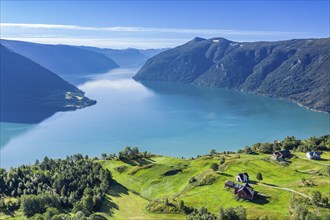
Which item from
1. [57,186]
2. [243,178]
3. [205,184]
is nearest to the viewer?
[243,178]

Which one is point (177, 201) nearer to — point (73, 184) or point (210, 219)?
point (210, 219)

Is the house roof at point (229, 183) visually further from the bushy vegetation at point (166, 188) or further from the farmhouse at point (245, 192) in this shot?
the farmhouse at point (245, 192)

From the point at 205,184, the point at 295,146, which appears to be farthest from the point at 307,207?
the point at 295,146

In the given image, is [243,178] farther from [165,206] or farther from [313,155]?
[313,155]

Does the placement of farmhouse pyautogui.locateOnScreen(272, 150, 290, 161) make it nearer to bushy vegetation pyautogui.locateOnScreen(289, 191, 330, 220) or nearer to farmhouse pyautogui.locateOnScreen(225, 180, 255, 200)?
farmhouse pyautogui.locateOnScreen(225, 180, 255, 200)

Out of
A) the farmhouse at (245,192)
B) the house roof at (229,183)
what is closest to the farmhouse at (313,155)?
the house roof at (229,183)

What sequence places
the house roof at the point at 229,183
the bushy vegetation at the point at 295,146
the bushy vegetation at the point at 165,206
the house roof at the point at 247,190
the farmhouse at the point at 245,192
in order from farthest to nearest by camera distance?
the bushy vegetation at the point at 295,146 < the house roof at the point at 229,183 < the house roof at the point at 247,190 < the farmhouse at the point at 245,192 < the bushy vegetation at the point at 165,206

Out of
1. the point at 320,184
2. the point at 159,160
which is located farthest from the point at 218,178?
the point at 159,160
